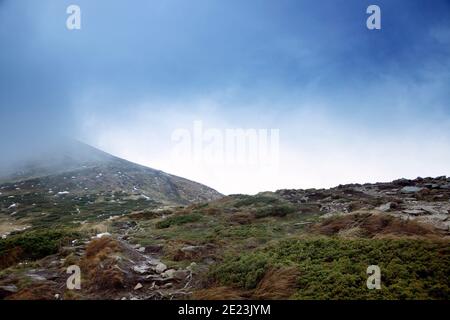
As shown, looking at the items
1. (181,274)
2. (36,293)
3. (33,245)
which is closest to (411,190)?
(181,274)

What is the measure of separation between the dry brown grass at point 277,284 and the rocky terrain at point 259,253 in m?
0.03

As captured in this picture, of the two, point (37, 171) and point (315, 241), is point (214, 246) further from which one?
point (37, 171)

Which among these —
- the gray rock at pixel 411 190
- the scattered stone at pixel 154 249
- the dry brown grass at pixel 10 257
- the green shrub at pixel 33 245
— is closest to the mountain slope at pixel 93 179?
the green shrub at pixel 33 245

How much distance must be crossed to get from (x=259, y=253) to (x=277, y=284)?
319 cm

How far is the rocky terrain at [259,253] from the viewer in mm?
9875

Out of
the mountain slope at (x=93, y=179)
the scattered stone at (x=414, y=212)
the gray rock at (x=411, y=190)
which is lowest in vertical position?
the mountain slope at (x=93, y=179)

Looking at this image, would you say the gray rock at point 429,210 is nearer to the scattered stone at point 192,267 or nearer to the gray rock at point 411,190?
the gray rock at point 411,190

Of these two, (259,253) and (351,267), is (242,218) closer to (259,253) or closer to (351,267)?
(259,253)

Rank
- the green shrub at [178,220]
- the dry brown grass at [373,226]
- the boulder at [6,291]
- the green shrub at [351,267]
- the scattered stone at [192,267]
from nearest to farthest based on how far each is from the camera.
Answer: the green shrub at [351,267] → the boulder at [6,291] → the dry brown grass at [373,226] → the scattered stone at [192,267] → the green shrub at [178,220]

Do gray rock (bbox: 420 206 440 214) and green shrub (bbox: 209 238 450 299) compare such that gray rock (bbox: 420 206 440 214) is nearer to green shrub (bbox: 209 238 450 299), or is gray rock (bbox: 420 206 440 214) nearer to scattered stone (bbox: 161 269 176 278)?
green shrub (bbox: 209 238 450 299)

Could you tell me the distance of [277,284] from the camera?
10250 mm

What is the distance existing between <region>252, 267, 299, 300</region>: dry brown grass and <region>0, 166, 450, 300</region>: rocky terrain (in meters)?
0.03
